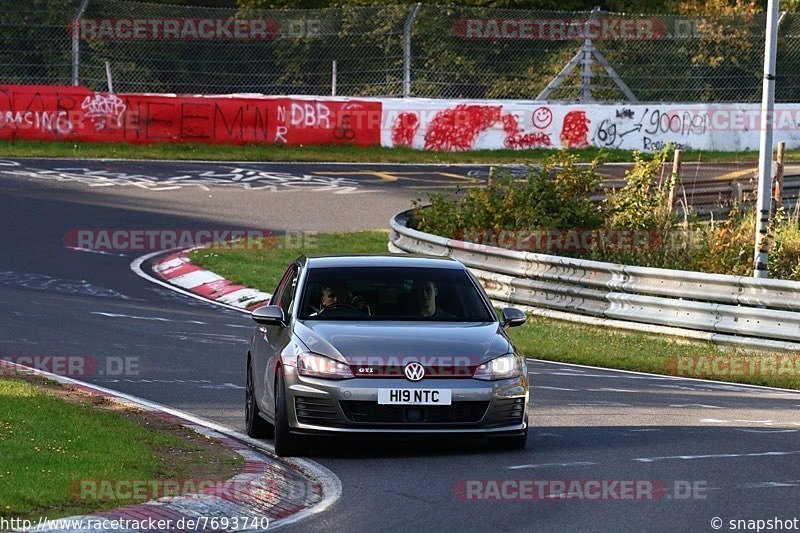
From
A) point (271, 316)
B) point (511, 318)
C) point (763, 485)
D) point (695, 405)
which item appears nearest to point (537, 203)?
point (695, 405)

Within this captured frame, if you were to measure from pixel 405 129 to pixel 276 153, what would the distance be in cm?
340

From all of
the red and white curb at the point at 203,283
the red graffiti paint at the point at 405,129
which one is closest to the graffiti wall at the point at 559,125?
the red graffiti paint at the point at 405,129

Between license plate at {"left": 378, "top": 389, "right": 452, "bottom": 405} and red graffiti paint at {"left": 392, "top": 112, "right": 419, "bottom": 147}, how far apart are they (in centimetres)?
2787

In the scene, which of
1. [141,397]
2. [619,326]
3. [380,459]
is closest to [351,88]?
[619,326]

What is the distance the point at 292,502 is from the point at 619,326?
10.5 meters

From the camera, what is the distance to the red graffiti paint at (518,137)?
38.7 m

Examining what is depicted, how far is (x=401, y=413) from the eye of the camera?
10.4 metres

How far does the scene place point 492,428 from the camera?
10609mm

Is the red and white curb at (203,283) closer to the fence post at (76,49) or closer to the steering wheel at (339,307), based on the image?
the steering wheel at (339,307)

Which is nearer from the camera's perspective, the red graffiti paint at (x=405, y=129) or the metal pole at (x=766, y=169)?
the metal pole at (x=766, y=169)

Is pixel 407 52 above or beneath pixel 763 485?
above

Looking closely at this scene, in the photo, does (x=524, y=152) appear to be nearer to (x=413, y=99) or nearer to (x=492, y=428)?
(x=413, y=99)

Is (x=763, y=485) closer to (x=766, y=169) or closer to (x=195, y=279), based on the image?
(x=766, y=169)

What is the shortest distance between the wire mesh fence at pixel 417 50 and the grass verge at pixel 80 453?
24946 mm
